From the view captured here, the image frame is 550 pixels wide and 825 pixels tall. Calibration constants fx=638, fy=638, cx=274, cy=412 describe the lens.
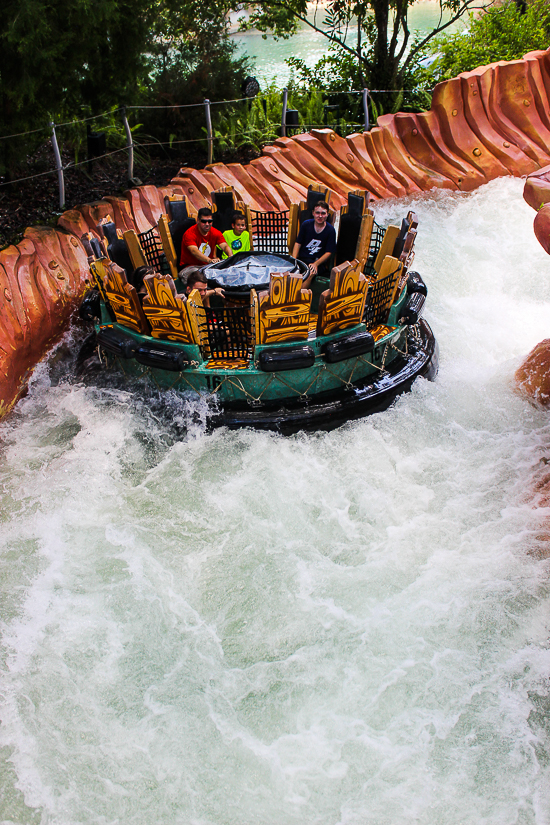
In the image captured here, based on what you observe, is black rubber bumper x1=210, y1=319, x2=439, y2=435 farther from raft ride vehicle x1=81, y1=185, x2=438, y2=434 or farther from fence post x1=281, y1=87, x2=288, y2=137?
fence post x1=281, y1=87, x2=288, y2=137

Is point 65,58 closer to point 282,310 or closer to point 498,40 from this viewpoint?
point 282,310

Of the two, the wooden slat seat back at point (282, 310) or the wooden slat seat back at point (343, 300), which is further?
the wooden slat seat back at point (343, 300)

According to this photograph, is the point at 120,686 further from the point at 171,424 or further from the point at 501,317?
the point at 501,317

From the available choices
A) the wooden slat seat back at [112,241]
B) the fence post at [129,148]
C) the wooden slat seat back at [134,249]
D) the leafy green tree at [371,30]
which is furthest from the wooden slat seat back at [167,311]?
the leafy green tree at [371,30]

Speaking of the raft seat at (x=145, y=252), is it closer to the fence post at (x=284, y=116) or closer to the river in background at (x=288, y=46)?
the fence post at (x=284, y=116)

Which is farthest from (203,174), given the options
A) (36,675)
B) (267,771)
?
(267,771)

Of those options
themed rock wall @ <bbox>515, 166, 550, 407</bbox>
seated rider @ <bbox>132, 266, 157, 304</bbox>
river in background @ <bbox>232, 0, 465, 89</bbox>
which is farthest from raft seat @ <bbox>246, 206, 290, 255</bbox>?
river in background @ <bbox>232, 0, 465, 89</bbox>

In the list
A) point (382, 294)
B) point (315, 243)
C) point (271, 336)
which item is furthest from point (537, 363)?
point (271, 336)
